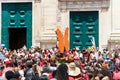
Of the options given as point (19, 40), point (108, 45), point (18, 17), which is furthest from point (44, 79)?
point (19, 40)

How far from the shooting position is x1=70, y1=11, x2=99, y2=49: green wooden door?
36.1m

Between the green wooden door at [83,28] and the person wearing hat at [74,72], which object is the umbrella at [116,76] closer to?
the person wearing hat at [74,72]

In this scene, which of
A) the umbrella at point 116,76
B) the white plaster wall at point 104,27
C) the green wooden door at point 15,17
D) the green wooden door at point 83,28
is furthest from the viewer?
the green wooden door at point 15,17

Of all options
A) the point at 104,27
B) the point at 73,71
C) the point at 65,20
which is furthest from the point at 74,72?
the point at 65,20

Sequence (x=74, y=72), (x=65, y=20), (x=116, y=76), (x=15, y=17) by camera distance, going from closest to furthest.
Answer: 1. (x=74, y=72)
2. (x=116, y=76)
3. (x=65, y=20)
4. (x=15, y=17)

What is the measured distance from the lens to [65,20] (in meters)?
36.1

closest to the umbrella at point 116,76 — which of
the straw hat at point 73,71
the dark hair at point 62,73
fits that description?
the straw hat at point 73,71

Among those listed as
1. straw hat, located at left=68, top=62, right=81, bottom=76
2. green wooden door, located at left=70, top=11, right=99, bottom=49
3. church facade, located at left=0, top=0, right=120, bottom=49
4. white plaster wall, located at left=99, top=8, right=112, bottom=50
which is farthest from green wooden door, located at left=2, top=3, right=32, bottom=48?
straw hat, located at left=68, top=62, right=81, bottom=76

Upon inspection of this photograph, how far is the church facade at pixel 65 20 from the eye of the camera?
116ft

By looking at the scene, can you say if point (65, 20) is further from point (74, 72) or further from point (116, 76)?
point (74, 72)

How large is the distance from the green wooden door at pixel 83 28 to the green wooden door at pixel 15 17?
3.05m

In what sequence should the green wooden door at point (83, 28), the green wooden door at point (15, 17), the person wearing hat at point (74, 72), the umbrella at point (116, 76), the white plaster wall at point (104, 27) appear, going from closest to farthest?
the person wearing hat at point (74, 72)
the umbrella at point (116, 76)
the white plaster wall at point (104, 27)
the green wooden door at point (83, 28)
the green wooden door at point (15, 17)

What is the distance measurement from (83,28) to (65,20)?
1403 millimetres

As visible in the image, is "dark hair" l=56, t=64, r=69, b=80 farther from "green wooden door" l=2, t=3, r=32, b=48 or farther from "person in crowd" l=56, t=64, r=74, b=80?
"green wooden door" l=2, t=3, r=32, b=48
